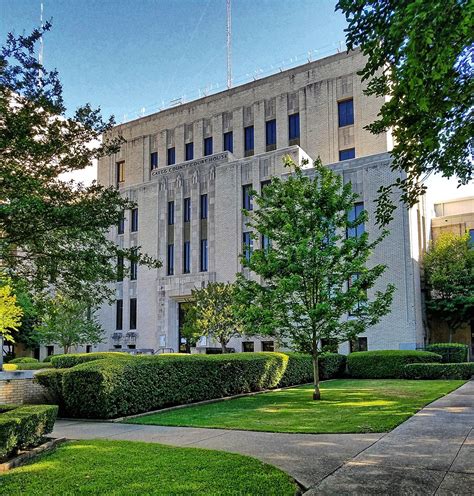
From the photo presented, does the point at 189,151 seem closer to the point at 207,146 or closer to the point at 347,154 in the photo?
the point at 207,146

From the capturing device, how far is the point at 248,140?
4788cm

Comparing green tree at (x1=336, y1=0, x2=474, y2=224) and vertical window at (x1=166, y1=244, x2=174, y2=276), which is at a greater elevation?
vertical window at (x1=166, y1=244, x2=174, y2=276)

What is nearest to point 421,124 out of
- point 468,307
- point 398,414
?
point 398,414

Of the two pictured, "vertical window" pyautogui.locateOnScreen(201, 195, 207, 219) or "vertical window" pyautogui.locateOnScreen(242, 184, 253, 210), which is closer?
"vertical window" pyautogui.locateOnScreen(242, 184, 253, 210)

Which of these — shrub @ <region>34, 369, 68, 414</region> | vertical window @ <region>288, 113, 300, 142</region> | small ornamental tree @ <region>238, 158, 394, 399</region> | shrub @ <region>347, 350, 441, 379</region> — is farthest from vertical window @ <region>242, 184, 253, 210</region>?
shrub @ <region>34, 369, 68, 414</region>

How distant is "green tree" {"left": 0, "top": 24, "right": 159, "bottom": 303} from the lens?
8.99 metres

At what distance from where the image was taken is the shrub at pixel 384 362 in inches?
1053

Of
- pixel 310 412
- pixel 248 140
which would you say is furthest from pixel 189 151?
pixel 310 412

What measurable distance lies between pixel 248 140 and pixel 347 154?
9577 millimetres

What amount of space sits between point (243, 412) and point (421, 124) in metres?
9.47

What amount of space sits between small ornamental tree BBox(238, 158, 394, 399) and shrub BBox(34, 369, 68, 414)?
602cm

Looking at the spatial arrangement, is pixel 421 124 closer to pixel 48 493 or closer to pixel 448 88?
pixel 448 88

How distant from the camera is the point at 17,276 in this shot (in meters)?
11.2

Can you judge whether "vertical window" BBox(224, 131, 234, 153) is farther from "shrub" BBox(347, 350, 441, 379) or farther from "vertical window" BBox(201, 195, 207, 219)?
"shrub" BBox(347, 350, 441, 379)
